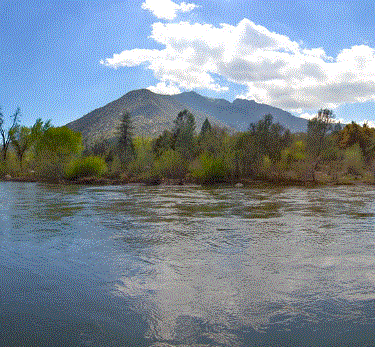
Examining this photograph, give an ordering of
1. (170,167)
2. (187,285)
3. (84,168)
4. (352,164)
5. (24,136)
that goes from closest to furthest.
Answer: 1. (187,285)
2. (170,167)
3. (84,168)
4. (352,164)
5. (24,136)

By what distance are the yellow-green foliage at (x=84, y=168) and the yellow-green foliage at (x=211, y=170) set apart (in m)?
12.3

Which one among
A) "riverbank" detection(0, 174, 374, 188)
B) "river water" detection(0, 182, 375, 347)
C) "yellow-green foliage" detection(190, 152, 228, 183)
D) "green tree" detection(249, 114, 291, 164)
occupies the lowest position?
"river water" detection(0, 182, 375, 347)

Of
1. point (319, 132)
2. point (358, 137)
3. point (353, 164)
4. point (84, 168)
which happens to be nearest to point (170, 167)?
point (84, 168)

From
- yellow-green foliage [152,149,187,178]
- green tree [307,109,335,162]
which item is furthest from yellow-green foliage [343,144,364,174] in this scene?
yellow-green foliage [152,149,187,178]

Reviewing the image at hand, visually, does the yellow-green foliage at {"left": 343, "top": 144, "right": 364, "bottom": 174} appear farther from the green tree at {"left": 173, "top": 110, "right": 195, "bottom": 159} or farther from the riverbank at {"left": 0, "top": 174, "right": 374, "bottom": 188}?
the green tree at {"left": 173, "top": 110, "right": 195, "bottom": 159}

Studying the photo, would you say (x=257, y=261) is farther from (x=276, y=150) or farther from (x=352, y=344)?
(x=276, y=150)

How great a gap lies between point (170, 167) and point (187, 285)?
3588 centimetres

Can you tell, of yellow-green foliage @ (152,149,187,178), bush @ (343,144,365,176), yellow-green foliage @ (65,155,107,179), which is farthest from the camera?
bush @ (343,144,365,176)

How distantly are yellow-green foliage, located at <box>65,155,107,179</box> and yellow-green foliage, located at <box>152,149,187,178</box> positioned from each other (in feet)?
23.2

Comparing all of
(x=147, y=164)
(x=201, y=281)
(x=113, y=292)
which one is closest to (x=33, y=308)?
(x=113, y=292)

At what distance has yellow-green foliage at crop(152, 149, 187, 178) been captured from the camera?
4200 cm

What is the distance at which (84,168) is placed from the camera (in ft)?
142

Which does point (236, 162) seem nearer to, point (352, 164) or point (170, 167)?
point (170, 167)

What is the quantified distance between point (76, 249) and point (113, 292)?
3.33 m
